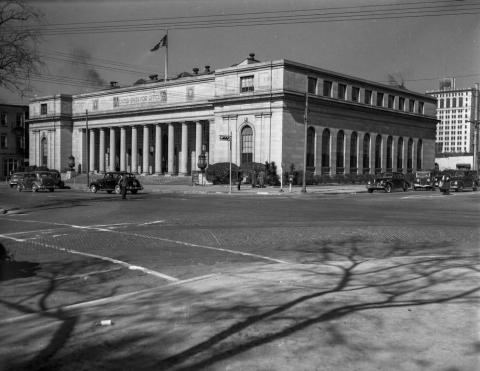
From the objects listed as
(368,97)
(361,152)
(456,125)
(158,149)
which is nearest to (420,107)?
(368,97)

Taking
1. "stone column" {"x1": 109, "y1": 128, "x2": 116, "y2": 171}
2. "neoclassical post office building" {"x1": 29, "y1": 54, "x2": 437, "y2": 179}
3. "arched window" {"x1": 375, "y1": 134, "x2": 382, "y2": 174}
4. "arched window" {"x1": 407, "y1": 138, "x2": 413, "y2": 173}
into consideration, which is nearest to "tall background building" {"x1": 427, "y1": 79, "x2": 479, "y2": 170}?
"neoclassical post office building" {"x1": 29, "y1": 54, "x2": 437, "y2": 179}

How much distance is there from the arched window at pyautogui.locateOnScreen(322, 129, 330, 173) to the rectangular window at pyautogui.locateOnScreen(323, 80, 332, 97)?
14.4 feet

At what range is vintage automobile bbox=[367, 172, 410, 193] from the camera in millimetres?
41812

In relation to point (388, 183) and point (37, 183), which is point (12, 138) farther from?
point (388, 183)

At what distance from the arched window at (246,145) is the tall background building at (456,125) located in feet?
88.8

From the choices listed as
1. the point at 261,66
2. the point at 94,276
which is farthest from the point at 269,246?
the point at 261,66

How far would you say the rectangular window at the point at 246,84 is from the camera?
194 feet

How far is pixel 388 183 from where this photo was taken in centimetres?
4178

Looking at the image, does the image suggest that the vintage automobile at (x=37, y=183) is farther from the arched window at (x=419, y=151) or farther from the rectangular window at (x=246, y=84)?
the arched window at (x=419, y=151)

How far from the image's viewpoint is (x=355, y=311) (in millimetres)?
6008

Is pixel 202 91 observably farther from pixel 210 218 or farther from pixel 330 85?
pixel 210 218

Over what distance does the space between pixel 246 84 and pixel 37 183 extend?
2787 cm

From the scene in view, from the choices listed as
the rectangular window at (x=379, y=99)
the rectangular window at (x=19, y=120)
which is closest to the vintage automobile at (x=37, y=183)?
the rectangular window at (x=379, y=99)

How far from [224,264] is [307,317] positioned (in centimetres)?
443
